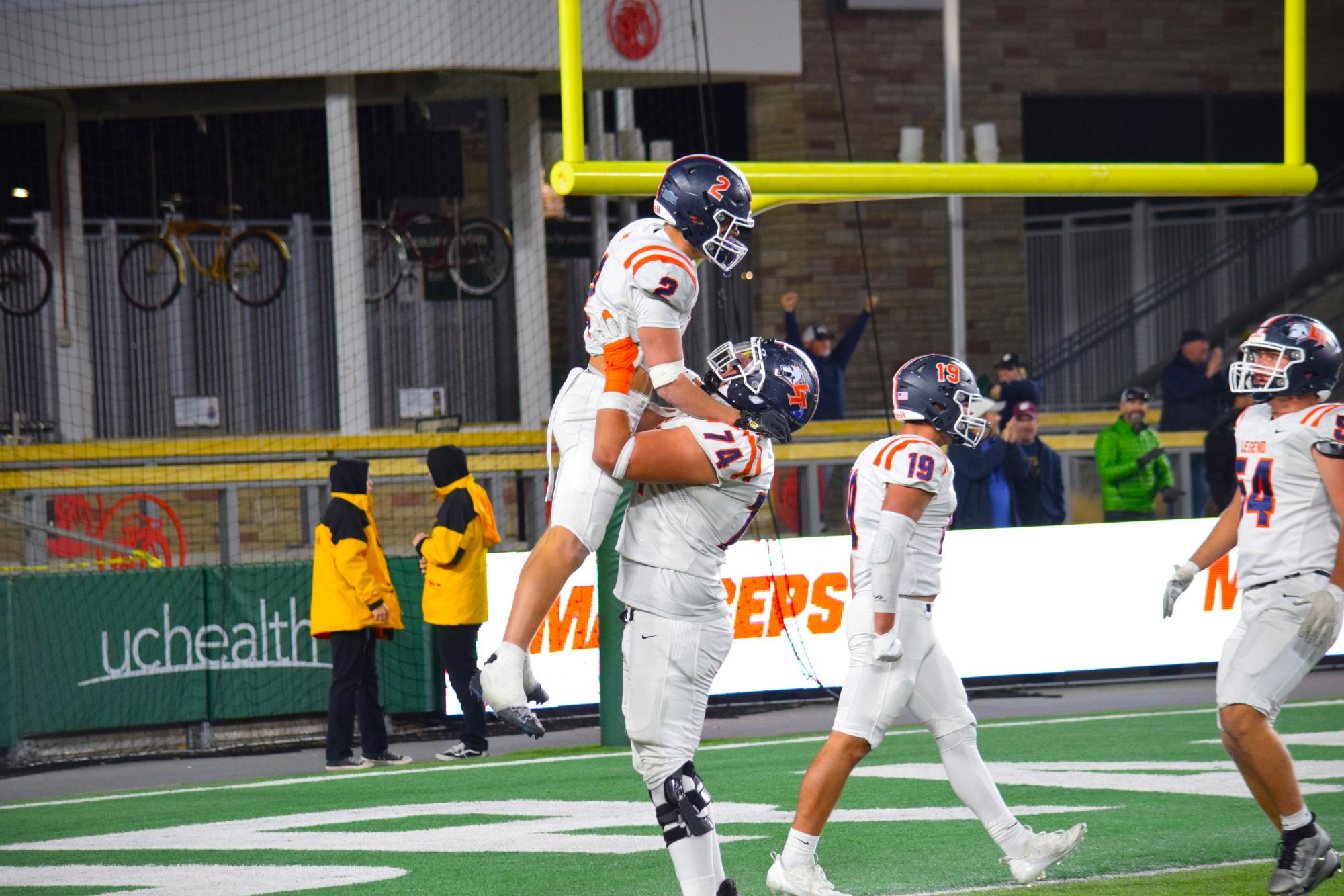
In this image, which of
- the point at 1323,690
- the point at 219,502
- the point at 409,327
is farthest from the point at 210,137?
the point at 1323,690

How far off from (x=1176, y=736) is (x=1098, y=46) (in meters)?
14.0

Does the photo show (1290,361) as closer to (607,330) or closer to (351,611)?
(607,330)

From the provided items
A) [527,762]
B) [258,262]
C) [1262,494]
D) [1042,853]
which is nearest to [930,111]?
[258,262]

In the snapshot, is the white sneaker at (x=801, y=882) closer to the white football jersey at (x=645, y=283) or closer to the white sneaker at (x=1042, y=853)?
the white sneaker at (x=1042, y=853)

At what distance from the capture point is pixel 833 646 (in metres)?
12.5

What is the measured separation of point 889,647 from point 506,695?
5.62 feet

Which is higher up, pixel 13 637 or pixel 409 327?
pixel 409 327

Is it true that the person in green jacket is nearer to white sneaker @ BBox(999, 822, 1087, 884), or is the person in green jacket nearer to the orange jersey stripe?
white sneaker @ BBox(999, 822, 1087, 884)

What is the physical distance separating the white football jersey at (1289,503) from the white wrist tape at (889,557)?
125 cm

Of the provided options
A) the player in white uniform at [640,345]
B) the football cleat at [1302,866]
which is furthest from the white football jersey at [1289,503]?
the player in white uniform at [640,345]

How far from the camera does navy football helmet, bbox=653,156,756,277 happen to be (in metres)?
5.50

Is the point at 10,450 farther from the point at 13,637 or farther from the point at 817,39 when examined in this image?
the point at 817,39

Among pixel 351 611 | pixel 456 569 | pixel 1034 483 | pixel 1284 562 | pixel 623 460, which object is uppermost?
pixel 623 460

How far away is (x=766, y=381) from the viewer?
5.42 metres
